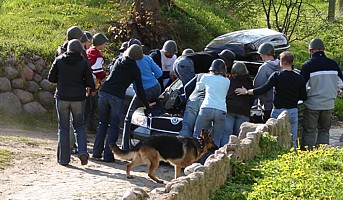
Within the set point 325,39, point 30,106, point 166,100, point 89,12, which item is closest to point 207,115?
point 166,100

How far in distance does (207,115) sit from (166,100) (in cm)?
125

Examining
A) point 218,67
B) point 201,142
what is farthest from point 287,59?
point 201,142

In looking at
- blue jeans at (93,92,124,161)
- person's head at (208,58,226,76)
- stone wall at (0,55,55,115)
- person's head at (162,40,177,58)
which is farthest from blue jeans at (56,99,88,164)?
stone wall at (0,55,55,115)

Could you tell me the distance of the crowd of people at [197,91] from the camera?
9.71 metres

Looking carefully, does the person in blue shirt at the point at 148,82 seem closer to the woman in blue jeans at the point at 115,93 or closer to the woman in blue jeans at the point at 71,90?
the woman in blue jeans at the point at 115,93

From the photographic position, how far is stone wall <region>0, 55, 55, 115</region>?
13273 millimetres

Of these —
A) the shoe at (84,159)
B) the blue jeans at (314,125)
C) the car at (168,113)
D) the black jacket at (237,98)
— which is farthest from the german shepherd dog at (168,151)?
the blue jeans at (314,125)

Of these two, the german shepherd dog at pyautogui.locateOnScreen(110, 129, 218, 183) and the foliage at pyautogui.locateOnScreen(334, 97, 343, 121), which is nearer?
the german shepherd dog at pyautogui.locateOnScreen(110, 129, 218, 183)

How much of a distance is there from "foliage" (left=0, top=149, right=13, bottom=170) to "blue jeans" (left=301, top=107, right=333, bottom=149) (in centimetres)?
442

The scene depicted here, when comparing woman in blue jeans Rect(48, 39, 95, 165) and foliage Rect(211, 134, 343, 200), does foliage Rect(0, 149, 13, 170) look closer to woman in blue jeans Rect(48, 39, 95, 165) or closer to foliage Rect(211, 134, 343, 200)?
woman in blue jeans Rect(48, 39, 95, 165)

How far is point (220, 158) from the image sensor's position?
7270 millimetres

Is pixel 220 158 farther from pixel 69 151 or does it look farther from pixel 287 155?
pixel 69 151

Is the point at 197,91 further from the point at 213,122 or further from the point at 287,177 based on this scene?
the point at 287,177

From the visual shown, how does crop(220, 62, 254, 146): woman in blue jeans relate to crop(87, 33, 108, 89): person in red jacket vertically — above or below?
below
